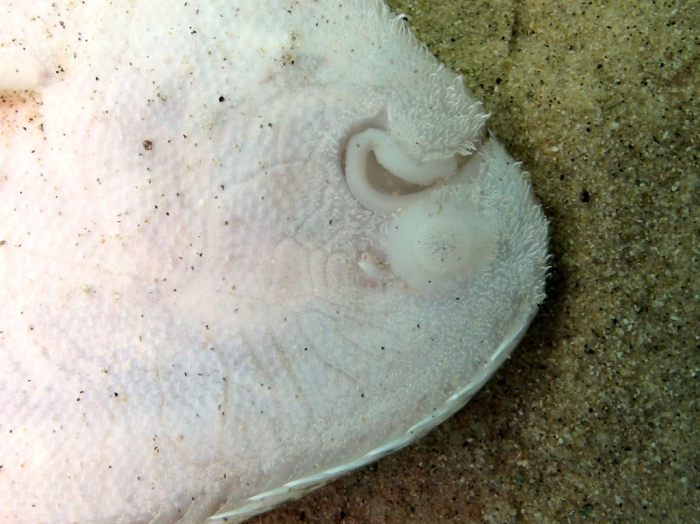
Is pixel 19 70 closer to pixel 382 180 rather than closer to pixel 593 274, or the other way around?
pixel 382 180

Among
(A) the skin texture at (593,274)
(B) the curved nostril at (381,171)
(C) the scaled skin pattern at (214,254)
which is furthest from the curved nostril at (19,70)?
(A) the skin texture at (593,274)

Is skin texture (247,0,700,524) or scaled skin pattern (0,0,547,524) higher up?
scaled skin pattern (0,0,547,524)

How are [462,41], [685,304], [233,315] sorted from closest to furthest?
1. [233,315]
2. [685,304]
3. [462,41]

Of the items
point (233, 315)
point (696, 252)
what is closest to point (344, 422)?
point (233, 315)

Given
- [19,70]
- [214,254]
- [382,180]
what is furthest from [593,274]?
[19,70]

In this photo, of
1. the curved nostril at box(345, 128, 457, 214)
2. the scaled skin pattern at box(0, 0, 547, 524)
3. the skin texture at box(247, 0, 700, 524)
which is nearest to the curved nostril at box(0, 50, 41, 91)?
the scaled skin pattern at box(0, 0, 547, 524)

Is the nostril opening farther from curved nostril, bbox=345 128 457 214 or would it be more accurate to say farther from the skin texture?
the skin texture

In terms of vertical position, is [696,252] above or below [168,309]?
below

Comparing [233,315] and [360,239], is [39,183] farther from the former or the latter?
[360,239]
